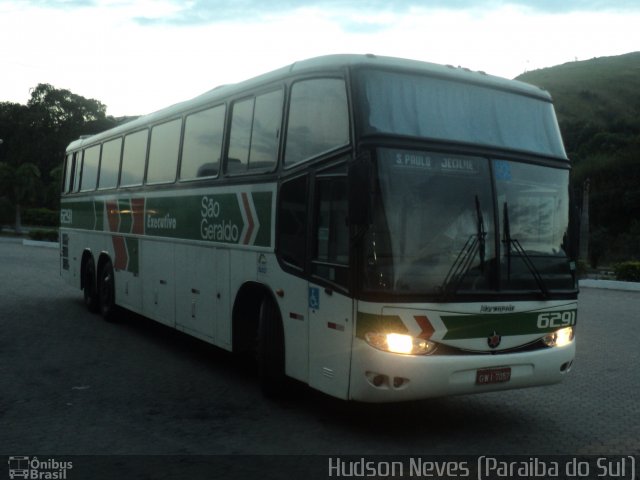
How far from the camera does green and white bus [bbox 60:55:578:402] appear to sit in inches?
268

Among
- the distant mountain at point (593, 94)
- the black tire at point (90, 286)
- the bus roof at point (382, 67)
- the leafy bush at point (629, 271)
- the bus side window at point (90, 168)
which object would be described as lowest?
the leafy bush at point (629, 271)

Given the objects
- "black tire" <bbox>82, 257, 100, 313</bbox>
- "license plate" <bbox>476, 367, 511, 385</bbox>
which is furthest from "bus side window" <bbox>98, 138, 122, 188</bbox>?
"license plate" <bbox>476, 367, 511, 385</bbox>

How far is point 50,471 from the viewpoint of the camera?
603cm

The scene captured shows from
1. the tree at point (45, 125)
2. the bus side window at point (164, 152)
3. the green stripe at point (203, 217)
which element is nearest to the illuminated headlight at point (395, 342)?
the green stripe at point (203, 217)

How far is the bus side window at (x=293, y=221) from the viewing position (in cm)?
772

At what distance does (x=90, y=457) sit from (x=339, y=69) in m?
3.83

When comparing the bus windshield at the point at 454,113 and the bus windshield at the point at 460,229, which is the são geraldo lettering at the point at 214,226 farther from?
the bus windshield at the point at 460,229

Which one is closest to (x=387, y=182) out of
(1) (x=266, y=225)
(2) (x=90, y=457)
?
(1) (x=266, y=225)

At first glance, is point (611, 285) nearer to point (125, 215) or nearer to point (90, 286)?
point (90, 286)

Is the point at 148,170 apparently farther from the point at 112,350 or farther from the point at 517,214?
the point at 517,214

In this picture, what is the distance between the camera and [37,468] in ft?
20.0

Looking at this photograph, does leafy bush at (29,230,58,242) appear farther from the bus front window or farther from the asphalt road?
the bus front window

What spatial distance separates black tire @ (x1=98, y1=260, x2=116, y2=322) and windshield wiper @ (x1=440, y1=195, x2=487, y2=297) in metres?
8.21

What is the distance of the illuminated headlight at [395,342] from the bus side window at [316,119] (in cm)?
166
